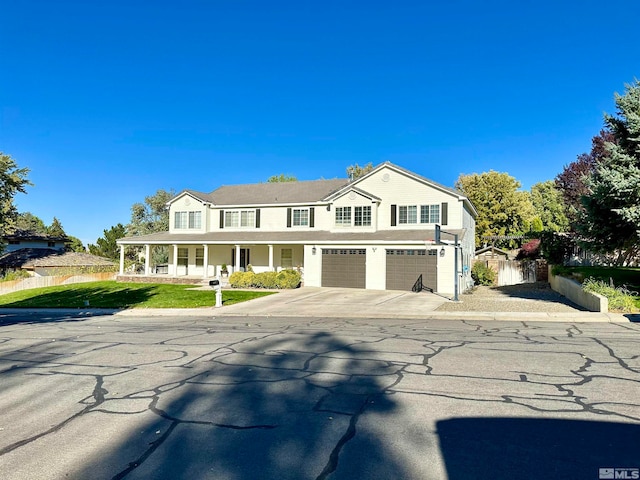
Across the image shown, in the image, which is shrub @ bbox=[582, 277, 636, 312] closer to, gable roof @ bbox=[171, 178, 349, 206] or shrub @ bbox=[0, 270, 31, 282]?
gable roof @ bbox=[171, 178, 349, 206]

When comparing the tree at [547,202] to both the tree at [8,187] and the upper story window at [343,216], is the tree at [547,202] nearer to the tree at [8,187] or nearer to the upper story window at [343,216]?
the upper story window at [343,216]

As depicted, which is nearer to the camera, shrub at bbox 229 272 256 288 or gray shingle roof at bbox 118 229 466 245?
gray shingle roof at bbox 118 229 466 245

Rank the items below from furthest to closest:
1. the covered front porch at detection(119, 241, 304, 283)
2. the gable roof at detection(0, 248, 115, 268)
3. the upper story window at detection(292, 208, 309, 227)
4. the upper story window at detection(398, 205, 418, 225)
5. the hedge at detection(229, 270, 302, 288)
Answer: the gable roof at detection(0, 248, 115, 268) < the covered front porch at detection(119, 241, 304, 283) < the upper story window at detection(292, 208, 309, 227) < the upper story window at detection(398, 205, 418, 225) < the hedge at detection(229, 270, 302, 288)

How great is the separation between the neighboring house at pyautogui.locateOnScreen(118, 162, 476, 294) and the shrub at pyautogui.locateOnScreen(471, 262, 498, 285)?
110 cm

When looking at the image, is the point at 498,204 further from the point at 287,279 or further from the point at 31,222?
the point at 31,222

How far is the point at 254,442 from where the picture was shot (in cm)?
459

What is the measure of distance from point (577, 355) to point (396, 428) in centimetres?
533

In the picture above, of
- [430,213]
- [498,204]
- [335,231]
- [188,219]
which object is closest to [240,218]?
[188,219]

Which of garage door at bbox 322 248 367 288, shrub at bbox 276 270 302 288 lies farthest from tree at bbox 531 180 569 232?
shrub at bbox 276 270 302 288

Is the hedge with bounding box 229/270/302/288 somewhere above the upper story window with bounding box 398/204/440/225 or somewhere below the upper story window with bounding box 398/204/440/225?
below

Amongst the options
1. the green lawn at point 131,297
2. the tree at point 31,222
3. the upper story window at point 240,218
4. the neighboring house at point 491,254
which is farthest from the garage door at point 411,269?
the tree at point 31,222

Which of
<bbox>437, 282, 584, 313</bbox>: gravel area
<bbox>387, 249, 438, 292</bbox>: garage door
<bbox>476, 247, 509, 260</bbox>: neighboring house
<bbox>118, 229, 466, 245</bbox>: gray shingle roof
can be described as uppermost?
<bbox>118, 229, 466, 245</bbox>: gray shingle roof

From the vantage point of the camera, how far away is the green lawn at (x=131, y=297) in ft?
68.8

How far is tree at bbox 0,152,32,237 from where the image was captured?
32719 mm
